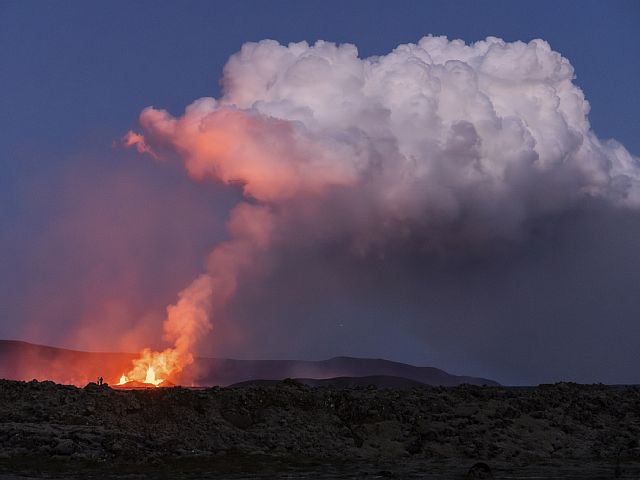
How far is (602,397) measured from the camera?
1823 inches

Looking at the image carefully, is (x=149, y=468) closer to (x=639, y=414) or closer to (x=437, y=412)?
(x=437, y=412)

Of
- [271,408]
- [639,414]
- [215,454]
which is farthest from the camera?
[639,414]

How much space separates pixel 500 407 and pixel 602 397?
22.1ft

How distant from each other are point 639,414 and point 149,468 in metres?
25.9

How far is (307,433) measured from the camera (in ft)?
128

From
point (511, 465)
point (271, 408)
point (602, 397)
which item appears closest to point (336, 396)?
point (271, 408)

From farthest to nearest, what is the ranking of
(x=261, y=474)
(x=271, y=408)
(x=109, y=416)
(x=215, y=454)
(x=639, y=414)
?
(x=639, y=414) → (x=271, y=408) → (x=109, y=416) → (x=215, y=454) → (x=261, y=474)

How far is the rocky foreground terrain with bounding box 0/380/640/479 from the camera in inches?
1346

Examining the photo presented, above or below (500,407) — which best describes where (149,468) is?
below

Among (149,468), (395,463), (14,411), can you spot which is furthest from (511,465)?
(14,411)

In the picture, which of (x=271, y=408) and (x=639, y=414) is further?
(x=639, y=414)

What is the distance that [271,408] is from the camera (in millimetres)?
41156

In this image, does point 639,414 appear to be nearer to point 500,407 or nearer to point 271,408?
point 500,407

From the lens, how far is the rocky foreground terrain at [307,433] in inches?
1346
